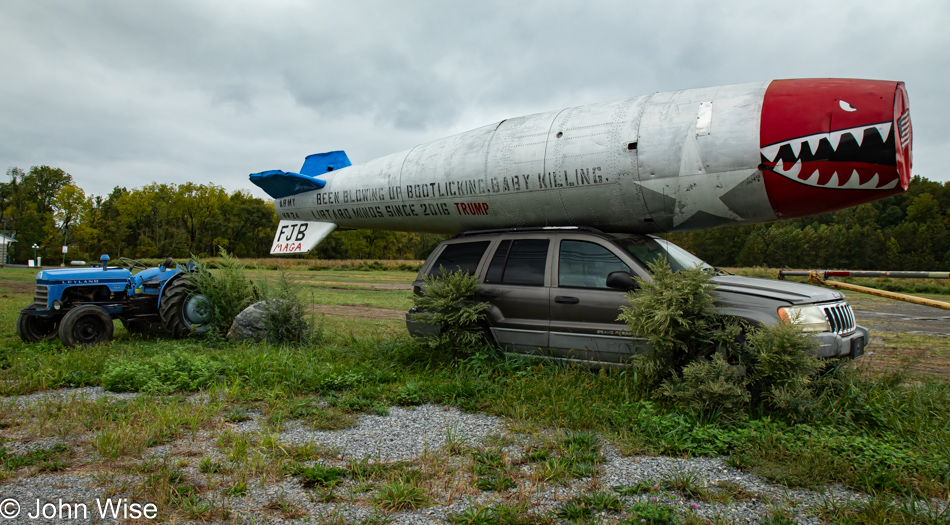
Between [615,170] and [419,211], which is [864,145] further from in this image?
[419,211]

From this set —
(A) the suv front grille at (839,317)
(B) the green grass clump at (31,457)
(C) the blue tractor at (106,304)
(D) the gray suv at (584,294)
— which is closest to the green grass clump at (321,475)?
(B) the green grass clump at (31,457)

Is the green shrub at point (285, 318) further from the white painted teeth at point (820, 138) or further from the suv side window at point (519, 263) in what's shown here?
the white painted teeth at point (820, 138)

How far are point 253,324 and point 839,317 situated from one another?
7297 millimetres

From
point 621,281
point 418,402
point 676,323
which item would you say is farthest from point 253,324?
point 676,323

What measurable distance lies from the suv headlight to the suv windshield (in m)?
1.04

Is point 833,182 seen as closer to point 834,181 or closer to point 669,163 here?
point 834,181

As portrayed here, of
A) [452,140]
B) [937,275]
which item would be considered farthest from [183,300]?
[937,275]

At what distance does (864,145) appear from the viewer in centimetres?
486

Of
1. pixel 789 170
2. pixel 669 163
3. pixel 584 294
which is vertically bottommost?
pixel 584 294

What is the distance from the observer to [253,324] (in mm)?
8164

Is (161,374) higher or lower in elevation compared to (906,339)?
lower

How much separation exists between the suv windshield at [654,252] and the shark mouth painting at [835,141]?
1.13 meters

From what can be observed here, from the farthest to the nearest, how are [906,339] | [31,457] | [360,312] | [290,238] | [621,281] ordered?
[360,312]
[906,339]
[290,238]
[621,281]
[31,457]

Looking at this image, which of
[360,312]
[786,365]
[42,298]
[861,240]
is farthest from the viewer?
[861,240]
